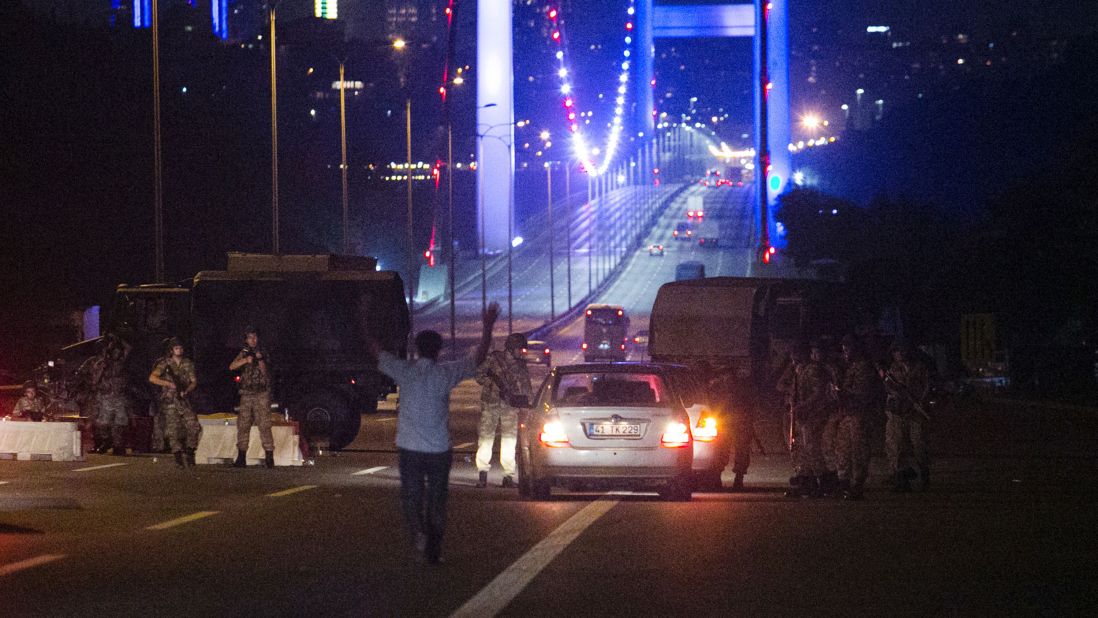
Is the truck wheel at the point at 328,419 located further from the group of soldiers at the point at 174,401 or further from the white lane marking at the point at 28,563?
the white lane marking at the point at 28,563

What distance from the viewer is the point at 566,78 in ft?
605

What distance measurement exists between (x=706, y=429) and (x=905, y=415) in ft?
7.02

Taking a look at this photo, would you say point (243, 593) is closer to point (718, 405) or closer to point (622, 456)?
point (622, 456)

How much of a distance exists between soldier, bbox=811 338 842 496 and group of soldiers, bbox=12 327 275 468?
6.73 meters

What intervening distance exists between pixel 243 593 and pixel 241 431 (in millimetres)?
11391

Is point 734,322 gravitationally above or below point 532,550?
above

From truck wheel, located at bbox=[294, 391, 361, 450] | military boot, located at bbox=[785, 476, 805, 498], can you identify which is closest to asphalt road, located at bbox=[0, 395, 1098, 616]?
military boot, located at bbox=[785, 476, 805, 498]

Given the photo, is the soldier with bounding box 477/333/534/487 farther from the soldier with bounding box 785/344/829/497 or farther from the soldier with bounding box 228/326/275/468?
the soldier with bounding box 228/326/275/468

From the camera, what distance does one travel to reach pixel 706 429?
17969mm

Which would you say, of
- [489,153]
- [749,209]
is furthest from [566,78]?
[489,153]

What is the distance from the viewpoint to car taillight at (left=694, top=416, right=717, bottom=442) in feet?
59.0

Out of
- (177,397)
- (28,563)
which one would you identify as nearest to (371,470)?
(177,397)

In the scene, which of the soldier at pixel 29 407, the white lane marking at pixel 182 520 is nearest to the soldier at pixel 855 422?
the white lane marking at pixel 182 520

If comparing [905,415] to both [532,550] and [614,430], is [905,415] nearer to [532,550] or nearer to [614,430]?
[614,430]
